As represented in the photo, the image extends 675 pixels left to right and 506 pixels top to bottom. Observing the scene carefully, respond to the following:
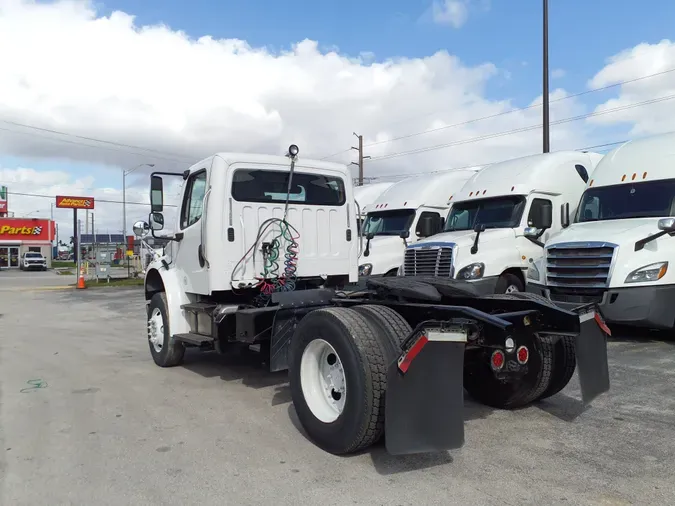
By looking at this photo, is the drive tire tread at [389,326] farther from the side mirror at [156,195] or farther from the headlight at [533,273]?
the headlight at [533,273]

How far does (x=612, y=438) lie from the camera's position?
4.43 meters

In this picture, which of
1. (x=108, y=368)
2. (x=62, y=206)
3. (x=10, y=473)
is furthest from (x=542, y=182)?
(x=62, y=206)

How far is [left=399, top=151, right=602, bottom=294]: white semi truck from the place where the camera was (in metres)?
10.6

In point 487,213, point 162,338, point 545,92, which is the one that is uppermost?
point 545,92

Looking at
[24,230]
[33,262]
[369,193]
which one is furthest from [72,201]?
[369,193]

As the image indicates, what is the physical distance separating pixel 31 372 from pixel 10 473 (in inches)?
151

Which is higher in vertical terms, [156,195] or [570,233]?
[156,195]

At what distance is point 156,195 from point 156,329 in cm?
177

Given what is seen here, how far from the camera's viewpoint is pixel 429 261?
1098 centimetres

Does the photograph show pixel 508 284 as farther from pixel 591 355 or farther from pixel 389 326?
pixel 389 326

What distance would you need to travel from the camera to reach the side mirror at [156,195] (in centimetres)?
703

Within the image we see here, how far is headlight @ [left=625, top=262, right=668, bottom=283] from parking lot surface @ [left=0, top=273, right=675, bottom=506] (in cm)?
157

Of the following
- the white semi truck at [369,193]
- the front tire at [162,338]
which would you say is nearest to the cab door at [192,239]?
the front tire at [162,338]

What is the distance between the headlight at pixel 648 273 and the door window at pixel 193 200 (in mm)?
6224
